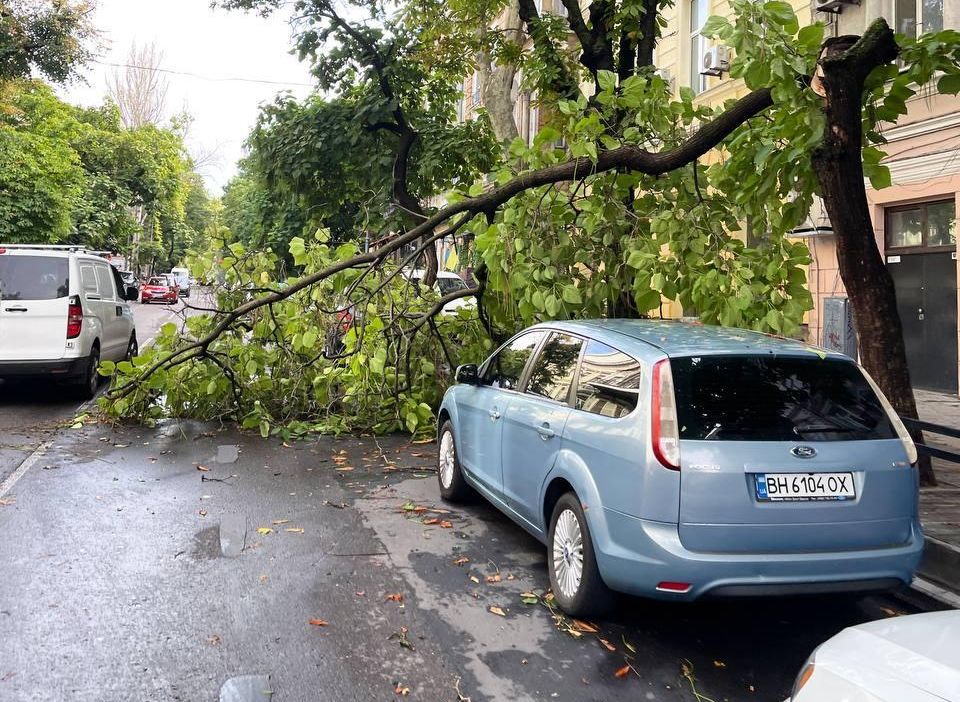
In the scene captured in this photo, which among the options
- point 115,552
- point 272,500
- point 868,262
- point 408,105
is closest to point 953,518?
point 868,262

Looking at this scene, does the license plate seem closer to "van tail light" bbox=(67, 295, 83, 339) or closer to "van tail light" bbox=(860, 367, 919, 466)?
"van tail light" bbox=(860, 367, 919, 466)

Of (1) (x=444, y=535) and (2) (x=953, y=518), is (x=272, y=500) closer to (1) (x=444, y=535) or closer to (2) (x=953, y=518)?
A: (1) (x=444, y=535)

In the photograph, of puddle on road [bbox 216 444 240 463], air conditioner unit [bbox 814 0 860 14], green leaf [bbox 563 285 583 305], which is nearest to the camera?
green leaf [bbox 563 285 583 305]

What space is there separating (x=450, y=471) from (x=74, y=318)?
22.7ft

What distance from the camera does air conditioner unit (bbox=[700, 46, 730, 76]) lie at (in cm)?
1795

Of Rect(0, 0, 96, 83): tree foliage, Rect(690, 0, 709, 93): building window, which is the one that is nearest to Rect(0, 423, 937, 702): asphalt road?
Rect(690, 0, 709, 93): building window

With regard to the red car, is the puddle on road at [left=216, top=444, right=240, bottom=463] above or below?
below

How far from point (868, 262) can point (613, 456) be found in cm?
378

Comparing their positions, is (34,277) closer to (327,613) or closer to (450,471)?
(450,471)

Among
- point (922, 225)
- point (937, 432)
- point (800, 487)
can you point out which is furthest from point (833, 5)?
point (800, 487)

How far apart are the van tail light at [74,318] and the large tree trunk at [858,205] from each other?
9392 millimetres

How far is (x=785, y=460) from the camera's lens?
4.05 m

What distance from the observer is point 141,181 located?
179ft

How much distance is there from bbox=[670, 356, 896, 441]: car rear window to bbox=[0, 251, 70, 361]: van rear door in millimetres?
9562
